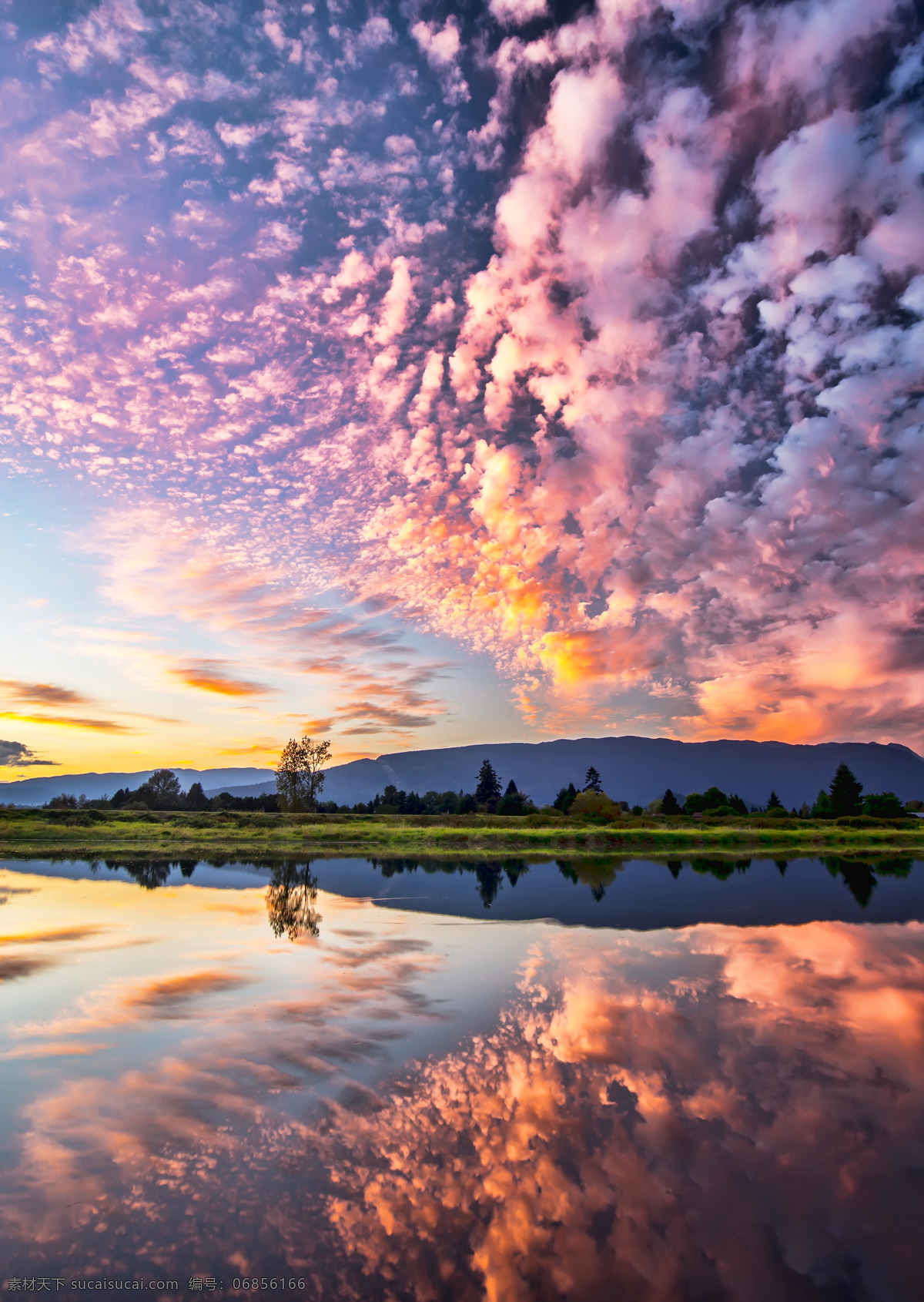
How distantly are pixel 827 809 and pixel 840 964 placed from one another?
86.3m

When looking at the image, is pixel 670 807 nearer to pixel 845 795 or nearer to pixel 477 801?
pixel 845 795

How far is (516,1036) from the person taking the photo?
10133 mm

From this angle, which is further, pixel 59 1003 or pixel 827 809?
pixel 827 809

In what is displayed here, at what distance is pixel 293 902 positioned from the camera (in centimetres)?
2534

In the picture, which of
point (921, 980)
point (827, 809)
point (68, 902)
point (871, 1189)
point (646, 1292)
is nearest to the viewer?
point (646, 1292)

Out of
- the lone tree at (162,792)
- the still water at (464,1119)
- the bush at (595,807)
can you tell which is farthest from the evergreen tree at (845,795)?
the lone tree at (162,792)

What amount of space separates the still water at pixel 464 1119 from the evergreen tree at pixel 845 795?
80.3 metres

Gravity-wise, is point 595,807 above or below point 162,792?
below

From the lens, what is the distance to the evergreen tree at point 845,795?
276 feet

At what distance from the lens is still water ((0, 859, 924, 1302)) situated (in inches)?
198

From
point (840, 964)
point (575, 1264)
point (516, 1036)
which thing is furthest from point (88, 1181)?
point (840, 964)

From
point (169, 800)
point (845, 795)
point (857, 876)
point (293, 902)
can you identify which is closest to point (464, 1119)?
point (293, 902)

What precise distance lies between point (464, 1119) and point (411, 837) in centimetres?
4924

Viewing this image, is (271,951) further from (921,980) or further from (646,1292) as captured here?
(921,980)
